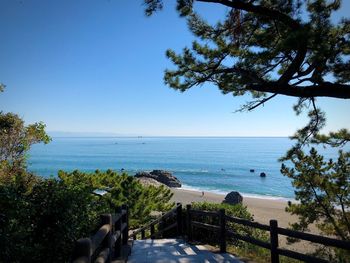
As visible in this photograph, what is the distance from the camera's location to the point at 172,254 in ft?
26.6

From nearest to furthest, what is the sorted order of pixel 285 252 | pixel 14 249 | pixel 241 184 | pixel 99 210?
pixel 14 249 < pixel 285 252 < pixel 99 210 < pixel 241 184

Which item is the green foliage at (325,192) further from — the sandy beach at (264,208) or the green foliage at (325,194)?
the sandy beach at (264,208)

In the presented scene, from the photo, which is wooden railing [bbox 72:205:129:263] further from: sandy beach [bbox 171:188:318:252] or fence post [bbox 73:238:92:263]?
sandy beach [bbox 171:188:318:252]

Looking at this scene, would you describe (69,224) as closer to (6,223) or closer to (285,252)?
(6,223)

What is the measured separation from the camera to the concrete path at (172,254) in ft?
24.2

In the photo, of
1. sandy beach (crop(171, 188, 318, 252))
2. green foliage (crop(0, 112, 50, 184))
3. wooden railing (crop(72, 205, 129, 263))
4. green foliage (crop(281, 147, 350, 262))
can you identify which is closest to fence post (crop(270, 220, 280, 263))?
wooden railing (crop(72, 205, 129, 263))

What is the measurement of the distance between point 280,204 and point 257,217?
1095 cm

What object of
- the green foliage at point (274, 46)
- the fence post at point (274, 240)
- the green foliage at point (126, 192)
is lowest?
the green foliage at point (126, 192)

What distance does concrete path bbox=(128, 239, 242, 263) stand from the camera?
24.2ft

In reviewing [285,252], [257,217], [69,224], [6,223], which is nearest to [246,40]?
[285,252]

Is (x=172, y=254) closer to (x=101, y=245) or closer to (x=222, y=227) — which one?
(x=222, y=227)

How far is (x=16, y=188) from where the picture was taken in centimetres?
568

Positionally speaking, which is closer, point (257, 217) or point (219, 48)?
point (219, 48)

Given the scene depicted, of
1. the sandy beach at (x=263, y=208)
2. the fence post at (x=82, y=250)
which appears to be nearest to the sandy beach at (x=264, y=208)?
the sandy beach at (x=263, y=208)
